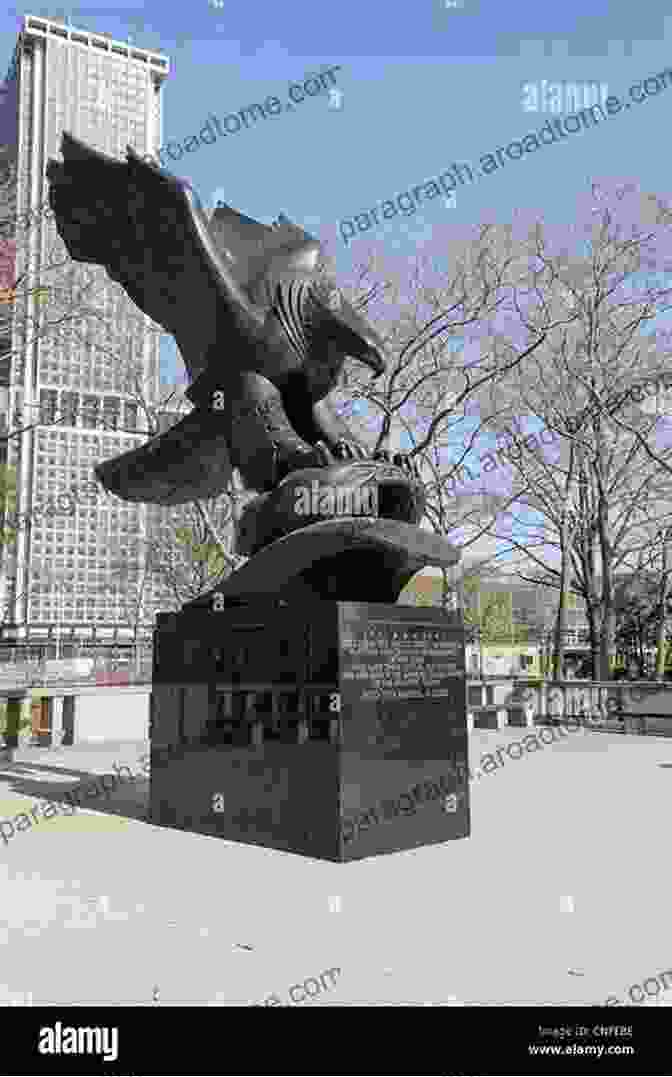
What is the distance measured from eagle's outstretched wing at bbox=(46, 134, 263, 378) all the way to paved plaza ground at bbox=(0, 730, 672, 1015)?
429cm

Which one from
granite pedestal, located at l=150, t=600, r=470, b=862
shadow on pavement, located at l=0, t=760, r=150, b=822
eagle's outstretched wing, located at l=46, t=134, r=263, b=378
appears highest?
eagle's outstretched wing, located at l=46, t=134, r=263, b=378

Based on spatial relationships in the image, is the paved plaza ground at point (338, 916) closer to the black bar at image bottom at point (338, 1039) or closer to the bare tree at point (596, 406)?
the black bar at image bottom at point (338, 1039)

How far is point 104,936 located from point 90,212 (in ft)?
20.9

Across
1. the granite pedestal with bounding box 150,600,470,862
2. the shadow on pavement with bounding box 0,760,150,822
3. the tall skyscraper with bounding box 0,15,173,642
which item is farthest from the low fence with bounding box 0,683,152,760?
the granite pedestal with bounding box 150,600,470,862

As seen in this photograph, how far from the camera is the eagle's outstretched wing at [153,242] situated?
7.41 m

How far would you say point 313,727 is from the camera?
618 cm

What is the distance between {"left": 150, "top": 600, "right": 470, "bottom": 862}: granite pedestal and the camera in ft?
20.0

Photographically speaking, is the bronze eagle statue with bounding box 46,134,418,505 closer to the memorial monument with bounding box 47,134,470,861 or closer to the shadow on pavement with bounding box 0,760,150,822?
the memorial monument with bounding box 47,134,470,861

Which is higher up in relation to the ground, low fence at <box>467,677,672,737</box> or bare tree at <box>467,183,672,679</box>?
bare tree at <box>467,183,672,679</box>

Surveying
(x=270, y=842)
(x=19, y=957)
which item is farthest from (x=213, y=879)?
(x=19, y=957)

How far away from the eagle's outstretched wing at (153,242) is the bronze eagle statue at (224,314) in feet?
0.04

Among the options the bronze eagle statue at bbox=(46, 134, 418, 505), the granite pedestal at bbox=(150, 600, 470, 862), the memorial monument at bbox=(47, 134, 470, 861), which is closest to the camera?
the granite pedestal at bbox=(150, 600, 470, 862)

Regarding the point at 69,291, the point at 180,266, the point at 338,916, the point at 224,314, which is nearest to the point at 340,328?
the point at 224,314

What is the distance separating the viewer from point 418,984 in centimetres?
361
